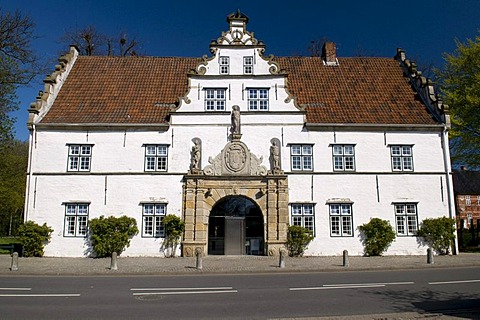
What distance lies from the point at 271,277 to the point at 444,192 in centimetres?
1392

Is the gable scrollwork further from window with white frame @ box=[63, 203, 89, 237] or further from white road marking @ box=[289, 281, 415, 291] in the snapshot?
white road marking @ box=[289, 281, 415, 291]

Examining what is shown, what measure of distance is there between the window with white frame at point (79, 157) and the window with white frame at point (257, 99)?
9.80 meters

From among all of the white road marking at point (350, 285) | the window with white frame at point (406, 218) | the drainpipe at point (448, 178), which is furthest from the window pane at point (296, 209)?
the white road marking at point (350, 285)

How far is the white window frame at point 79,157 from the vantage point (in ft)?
75.6

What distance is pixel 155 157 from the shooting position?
23109mm

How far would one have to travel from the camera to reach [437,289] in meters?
11.9

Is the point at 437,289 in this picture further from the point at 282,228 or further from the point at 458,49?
the point at 458,49

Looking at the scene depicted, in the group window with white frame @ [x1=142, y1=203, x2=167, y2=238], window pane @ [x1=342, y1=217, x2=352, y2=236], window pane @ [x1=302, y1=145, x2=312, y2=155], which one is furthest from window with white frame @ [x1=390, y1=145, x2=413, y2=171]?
window with white frame @ [x1=142, y1=203, x2=167, y2=238]

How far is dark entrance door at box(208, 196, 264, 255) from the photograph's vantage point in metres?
22.8

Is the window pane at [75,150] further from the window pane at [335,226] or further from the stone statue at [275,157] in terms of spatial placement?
Result: the window pane at [335,226]

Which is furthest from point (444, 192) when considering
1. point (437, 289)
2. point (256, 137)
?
point (437, 289)

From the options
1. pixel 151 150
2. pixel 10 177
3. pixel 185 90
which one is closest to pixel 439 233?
pixel 151 150

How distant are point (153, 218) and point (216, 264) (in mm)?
5615

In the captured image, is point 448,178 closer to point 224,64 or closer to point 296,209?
point 296,209
